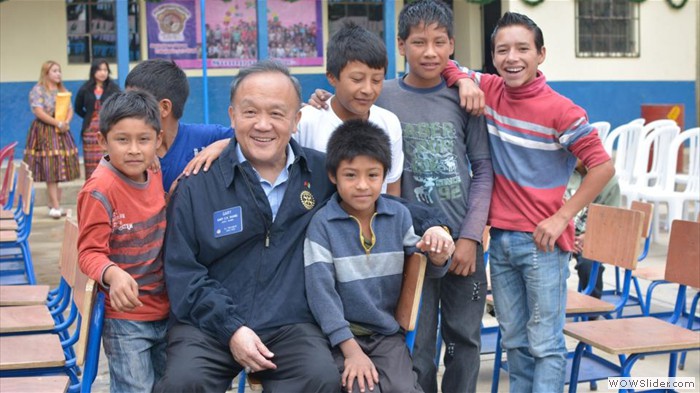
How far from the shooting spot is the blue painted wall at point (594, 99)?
12031 mm

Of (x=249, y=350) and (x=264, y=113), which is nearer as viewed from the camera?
(x=249, y=350)

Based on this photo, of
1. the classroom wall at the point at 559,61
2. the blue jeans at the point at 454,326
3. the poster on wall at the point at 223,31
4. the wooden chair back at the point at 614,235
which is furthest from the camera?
the poster on wall at the point at 223,31

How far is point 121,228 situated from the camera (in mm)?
2674

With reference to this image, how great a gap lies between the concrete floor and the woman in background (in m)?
0.83

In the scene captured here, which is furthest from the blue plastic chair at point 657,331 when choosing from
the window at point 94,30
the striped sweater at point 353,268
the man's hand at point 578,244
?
the window at point 94,30

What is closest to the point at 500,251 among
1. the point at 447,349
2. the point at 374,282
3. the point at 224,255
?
the point at 447,349

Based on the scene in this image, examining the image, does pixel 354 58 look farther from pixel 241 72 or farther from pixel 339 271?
pixel 339 271

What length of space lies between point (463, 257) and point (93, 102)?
709 cm

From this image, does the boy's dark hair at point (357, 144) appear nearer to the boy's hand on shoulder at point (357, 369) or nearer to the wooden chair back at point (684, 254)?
the boy's hand on shoulder at point (357, 369)

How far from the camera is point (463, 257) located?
3.12 metres

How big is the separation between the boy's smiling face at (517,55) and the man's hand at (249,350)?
133 cm

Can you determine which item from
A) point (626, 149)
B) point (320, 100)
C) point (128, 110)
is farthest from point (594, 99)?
point (128, 110)

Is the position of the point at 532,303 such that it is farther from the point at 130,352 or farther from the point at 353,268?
the point at 130,352

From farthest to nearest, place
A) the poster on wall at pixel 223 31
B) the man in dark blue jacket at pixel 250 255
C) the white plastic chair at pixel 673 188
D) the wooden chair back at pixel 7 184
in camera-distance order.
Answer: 1. the poster on wall at pixel 223 31
2. the white plastic chair at pixel 673 188
3. the wooden chair back at pixel 7 184
4. the man in dark blue jacket at pixel 250 255
